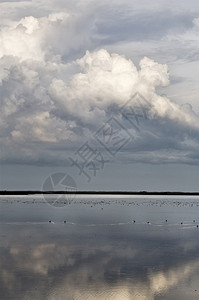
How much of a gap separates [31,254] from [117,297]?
49.1 feet

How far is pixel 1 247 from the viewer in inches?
1670

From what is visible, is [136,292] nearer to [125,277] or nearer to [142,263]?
[125,277]

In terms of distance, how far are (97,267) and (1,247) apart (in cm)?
1242

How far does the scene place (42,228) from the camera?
192 ft

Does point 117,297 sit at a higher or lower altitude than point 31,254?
higher

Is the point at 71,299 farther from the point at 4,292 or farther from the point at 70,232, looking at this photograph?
the point at 70,232

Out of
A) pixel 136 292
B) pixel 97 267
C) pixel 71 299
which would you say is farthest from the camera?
pixel 97 267

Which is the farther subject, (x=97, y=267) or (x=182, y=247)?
(x=182, y=247)

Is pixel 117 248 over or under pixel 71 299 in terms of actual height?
under

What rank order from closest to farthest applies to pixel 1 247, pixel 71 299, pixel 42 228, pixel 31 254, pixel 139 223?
pixel 71 299
pixel 31 254
pixel 1 247
pixel 42 228
pixel 139 223

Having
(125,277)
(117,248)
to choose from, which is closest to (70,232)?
(117,248)

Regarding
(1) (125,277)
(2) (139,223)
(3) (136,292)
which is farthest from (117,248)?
(2) (139,223)

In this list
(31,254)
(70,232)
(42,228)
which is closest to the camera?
(31,254)

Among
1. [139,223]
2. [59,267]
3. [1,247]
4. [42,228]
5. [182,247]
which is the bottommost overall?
[139,223]
